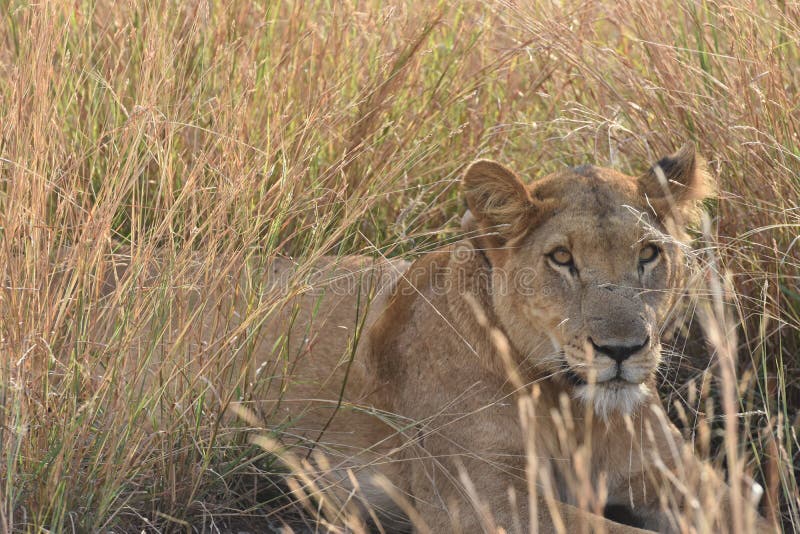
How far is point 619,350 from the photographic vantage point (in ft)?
10.4

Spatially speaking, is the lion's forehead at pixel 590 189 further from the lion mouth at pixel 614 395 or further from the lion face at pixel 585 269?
the lion mouth at pixel 614 395

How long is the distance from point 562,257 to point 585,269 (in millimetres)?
89

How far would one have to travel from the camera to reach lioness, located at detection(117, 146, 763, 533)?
3334 millimetres

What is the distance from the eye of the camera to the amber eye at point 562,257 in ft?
11.3

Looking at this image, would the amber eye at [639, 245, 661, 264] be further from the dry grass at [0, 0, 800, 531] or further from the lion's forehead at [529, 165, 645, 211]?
the dry grass at [0, 0, 800, 531]

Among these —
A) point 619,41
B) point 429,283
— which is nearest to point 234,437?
point 429,283

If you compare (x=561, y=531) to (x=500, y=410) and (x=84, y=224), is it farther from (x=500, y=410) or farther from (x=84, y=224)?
(x=84, y=224)

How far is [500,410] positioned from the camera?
351cm

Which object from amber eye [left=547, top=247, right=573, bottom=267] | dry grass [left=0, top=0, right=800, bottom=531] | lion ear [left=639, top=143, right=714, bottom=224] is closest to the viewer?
dry grass [left=0, top=0, right=800, bottom=531]

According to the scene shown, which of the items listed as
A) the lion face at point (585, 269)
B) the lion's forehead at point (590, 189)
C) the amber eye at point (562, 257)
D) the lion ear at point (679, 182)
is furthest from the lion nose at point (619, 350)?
the lion ear at point (679, 182)

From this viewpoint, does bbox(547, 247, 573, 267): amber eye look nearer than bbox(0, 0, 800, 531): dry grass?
No

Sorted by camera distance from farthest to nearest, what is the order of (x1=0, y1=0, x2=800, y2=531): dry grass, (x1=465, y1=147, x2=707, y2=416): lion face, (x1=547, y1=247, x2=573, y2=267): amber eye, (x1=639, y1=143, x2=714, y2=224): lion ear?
(x1=639, y1=143, x2=714, y2=224): lion ear < (x1=547, y1=247, x2=573, y2=267): amber eye < (x1=465, y1=147, x2=707, y2=416): lion face < (x1=0, y1=0, x2=800, y2=531): dry grass

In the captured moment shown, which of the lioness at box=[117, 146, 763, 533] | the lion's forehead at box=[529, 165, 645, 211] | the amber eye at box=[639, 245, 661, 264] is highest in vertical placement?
the lion's forehead at box=[529, 165, 645, 211]

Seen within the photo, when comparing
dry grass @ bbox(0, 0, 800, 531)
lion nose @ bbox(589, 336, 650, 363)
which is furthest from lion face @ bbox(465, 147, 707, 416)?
dry grass @ bbox(0, 0, 800, 531)
